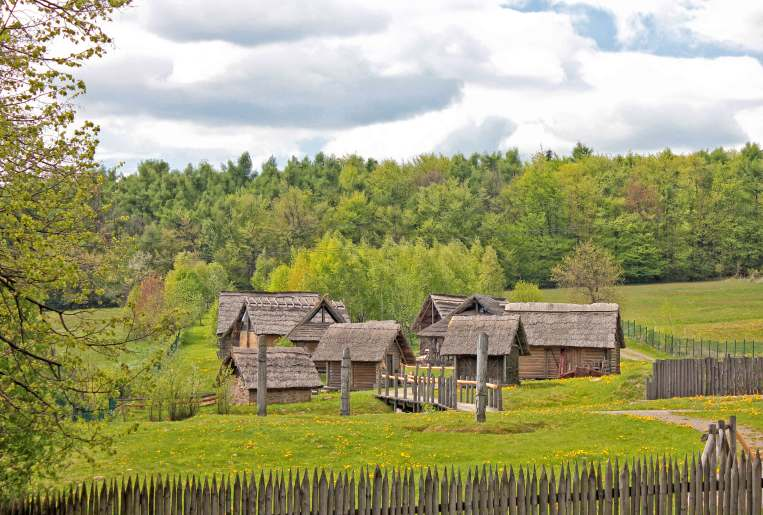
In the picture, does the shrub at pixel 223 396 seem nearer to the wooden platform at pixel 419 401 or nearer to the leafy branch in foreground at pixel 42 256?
the wooden platform at pixel 419 401

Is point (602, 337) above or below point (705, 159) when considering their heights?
below

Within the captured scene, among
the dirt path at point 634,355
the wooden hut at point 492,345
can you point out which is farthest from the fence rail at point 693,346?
the wooden hut at point 492,345

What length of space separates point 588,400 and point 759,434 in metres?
15.2

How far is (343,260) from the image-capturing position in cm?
7944

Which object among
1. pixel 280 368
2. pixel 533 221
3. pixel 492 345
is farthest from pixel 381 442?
pixel 533 221

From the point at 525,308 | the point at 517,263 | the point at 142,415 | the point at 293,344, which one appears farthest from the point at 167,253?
the point at 142,415

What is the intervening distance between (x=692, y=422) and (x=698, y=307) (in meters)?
72.6

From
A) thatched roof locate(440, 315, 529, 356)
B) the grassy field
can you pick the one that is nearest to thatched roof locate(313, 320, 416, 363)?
thatched roof locate(440, 315, 529, 356)

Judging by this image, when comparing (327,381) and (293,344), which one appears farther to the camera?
(293,344)

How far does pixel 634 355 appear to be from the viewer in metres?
64.9

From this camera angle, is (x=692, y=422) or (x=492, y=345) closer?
A: (x=692, y=422)

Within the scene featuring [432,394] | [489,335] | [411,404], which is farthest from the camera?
[489,335]

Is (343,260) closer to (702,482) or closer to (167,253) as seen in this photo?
(167,253)

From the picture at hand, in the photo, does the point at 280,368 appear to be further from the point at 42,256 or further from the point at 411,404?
the point at 42,256
